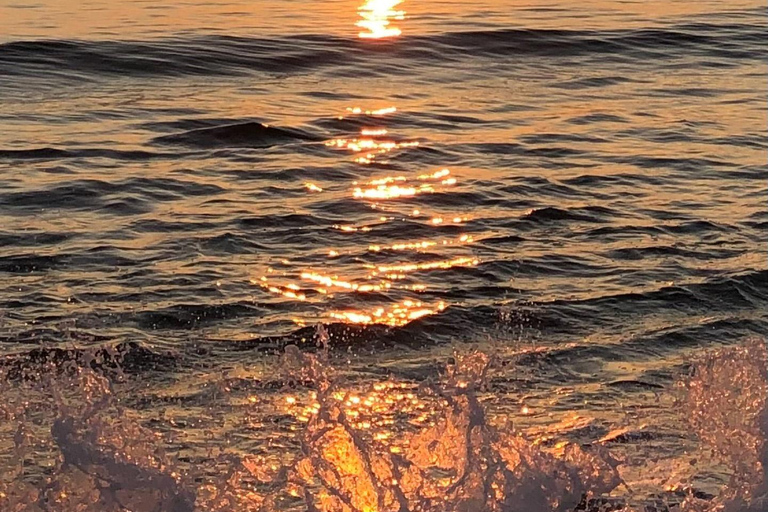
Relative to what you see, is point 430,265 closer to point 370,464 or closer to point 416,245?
point 416,245

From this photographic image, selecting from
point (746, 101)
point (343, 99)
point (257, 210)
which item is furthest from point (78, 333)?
point (746, 101)

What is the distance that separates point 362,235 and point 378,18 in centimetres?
943

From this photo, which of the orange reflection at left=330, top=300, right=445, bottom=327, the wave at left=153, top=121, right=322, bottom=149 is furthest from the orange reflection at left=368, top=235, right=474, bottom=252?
the wave at left=153, top=121, right=322, bottom=149

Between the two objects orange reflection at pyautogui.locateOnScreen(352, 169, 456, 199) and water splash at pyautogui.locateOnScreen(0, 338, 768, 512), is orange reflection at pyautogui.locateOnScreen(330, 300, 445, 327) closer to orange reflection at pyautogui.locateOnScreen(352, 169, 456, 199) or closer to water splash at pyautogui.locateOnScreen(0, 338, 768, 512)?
water splash at pyautogui.locateOnScreen(0, 338, 768, 512)

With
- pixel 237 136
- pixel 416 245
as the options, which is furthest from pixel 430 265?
pixel 237 136

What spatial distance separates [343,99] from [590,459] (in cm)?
853

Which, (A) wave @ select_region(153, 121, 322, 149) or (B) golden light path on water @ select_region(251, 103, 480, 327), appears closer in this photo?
(B) golden light path on water @ select_region(251, 103, 480, 327)

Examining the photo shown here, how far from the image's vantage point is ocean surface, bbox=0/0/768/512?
5.67 metres

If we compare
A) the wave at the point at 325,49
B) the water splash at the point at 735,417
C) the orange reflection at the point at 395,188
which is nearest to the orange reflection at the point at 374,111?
the wave at the point at 325,49

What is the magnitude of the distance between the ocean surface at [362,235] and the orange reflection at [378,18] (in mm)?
401

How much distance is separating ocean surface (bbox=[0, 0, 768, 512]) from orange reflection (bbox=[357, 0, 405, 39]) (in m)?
0.40

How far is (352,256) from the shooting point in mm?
8141

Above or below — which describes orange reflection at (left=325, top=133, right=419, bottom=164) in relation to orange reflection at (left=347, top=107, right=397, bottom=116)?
below

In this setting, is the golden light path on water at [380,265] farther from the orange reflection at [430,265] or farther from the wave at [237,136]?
the wave at [237,136]
